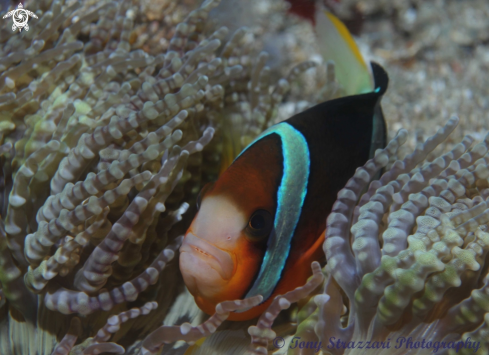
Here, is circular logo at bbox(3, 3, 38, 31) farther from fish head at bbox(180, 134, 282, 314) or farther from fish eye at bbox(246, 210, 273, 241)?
fish eye at bbox(246, 210, 273, 241)

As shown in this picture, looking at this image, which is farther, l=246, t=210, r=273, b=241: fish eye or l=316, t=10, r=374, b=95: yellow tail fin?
l=316, t=10, r=374, b=95: yellow tail fin

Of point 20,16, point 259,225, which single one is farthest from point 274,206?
point 20,16

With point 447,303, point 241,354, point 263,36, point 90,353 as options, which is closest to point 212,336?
point 241,354

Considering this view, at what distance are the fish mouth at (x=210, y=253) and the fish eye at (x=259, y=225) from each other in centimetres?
8

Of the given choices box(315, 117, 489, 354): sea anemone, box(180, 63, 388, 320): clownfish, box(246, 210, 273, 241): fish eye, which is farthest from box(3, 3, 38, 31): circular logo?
box(315, 117, 489, 354): sea anemone

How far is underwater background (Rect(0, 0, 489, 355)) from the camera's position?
30.2 inches

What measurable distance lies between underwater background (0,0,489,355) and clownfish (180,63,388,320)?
0.09 metres

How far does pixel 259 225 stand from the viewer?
0.86 metres

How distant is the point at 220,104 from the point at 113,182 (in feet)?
1.64

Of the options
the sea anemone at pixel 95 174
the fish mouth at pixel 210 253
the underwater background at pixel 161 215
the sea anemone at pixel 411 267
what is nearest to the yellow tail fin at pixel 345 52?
the underwater background at pixel 161 215

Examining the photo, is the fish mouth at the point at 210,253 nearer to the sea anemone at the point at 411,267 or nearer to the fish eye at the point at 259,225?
the fish eye at the point at 259,225

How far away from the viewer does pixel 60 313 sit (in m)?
0.93

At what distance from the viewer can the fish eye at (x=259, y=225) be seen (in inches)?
33.7

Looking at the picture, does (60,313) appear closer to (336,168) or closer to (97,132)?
(97,132)
